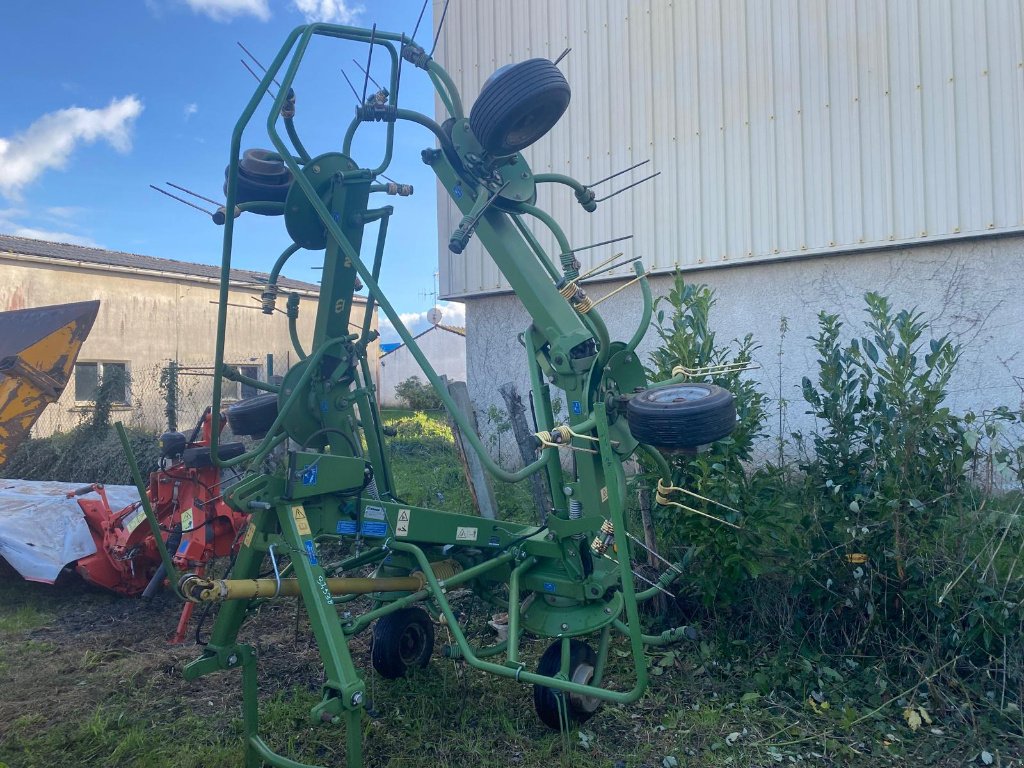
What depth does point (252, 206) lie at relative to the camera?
3797 millimetres

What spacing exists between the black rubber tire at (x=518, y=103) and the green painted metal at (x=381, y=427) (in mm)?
284

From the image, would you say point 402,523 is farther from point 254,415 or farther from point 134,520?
point 134,520

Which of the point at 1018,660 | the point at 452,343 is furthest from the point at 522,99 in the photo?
the point at 452,343

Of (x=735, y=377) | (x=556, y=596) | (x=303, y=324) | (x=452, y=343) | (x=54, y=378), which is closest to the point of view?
(x=556, y=596)

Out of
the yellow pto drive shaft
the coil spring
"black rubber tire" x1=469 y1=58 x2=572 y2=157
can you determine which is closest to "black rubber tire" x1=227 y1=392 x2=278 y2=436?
the yellow pto drive shaft

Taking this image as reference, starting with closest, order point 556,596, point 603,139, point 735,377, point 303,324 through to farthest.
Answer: point 556,596 → point 735,377 → point 603,139 → point 303,324

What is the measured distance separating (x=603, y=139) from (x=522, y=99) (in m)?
4.97

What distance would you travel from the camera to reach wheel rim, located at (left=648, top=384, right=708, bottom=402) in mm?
3154

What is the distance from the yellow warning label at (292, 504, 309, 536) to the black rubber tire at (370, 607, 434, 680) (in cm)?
95

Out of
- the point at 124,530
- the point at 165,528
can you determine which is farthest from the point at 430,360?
the point at 165,528

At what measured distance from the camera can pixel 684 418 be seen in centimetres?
302

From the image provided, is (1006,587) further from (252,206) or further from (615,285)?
(615,285)

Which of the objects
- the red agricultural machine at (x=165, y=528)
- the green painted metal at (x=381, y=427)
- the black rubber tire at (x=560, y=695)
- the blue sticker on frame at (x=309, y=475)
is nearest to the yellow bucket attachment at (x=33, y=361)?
the red agricultural machine at (x=165, y=528)

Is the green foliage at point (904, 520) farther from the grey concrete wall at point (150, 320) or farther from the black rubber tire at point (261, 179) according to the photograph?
the grey concrete wall at point (150, 320)
